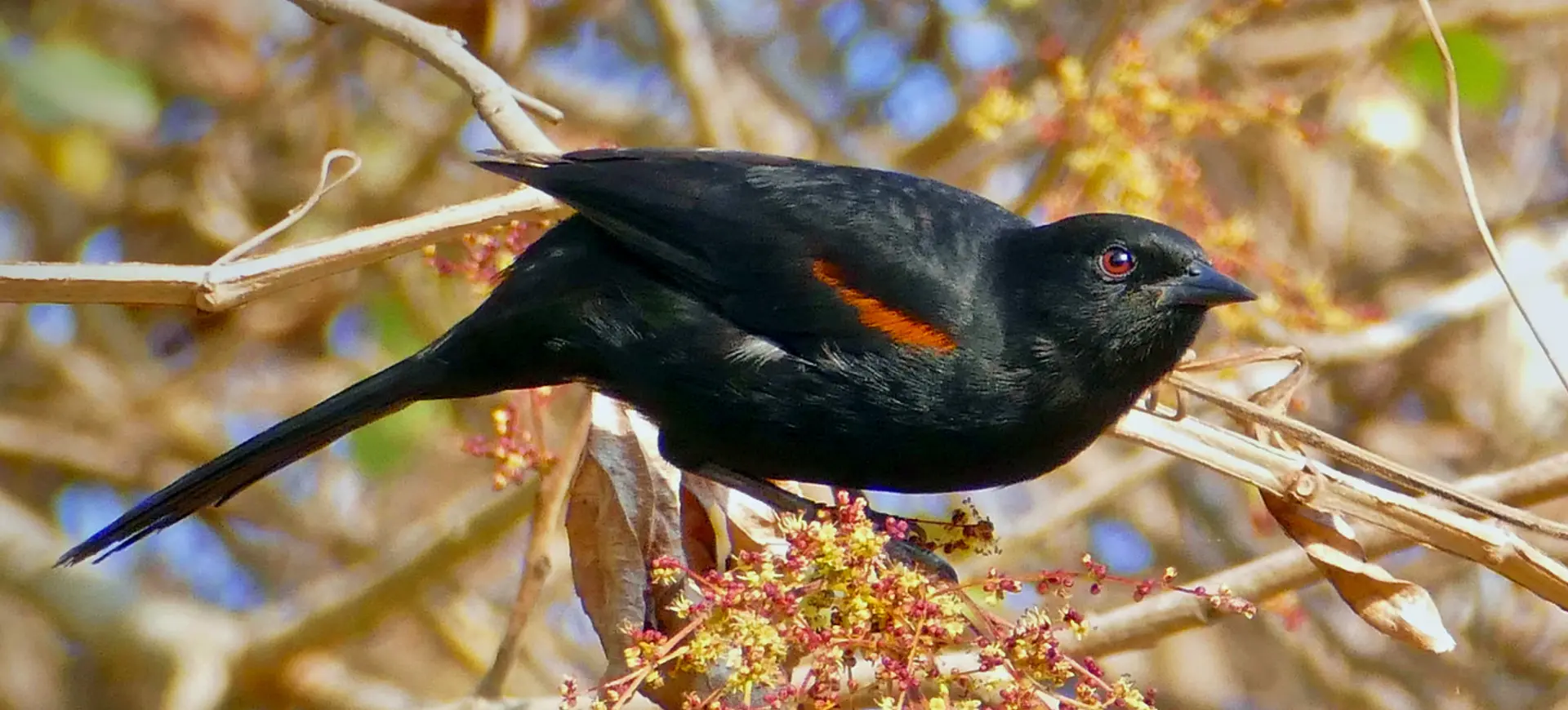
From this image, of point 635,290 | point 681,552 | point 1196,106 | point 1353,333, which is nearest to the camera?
point 681,552

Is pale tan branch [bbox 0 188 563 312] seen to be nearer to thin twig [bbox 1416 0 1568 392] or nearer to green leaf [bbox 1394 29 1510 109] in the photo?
thin twig [bbox 1416 0 1568 392]

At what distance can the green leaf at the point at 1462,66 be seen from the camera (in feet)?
14.5

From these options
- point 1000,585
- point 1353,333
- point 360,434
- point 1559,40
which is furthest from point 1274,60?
point 1000,585

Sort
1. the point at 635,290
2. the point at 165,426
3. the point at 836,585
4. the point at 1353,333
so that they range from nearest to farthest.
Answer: the point at 836,585
the point at 635,290
the point at 1353,333
the point at 165,426

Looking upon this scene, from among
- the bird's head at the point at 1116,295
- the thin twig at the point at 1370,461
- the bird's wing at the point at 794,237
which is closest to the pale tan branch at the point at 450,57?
the bird's wing at the point at 794,237

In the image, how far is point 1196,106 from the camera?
3510 millimetres

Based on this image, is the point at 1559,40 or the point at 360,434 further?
the point at 1559,40

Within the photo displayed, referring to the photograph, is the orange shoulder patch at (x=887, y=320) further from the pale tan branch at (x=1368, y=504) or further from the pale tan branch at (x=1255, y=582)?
the pale tan branch at (x=1255, y=582)

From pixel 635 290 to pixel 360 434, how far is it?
1.72m

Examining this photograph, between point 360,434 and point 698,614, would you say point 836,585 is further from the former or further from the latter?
point 360,434

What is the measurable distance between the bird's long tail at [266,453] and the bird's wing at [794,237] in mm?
420

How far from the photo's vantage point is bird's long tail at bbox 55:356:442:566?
2.85 meters

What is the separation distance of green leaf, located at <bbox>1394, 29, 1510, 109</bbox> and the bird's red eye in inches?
78.9

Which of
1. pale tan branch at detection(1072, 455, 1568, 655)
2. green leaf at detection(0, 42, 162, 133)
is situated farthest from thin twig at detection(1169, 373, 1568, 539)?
green leaf at detection(0, 42, 162, 133)
